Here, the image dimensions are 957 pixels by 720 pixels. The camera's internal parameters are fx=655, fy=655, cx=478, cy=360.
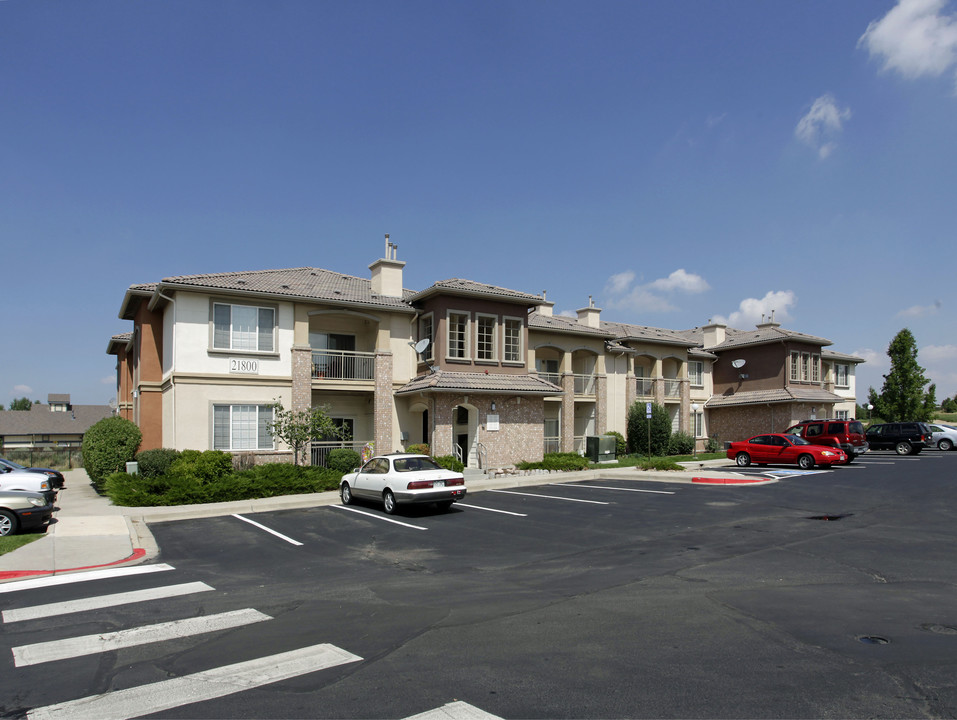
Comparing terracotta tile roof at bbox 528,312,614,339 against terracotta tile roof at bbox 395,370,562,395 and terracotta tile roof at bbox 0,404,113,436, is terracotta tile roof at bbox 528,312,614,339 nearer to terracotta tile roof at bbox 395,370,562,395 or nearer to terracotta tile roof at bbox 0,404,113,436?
terracotta tile roof at bbox 395,370,562,395

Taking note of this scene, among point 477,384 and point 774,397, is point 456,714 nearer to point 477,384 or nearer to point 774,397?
point 477,384

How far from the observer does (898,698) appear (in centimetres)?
501

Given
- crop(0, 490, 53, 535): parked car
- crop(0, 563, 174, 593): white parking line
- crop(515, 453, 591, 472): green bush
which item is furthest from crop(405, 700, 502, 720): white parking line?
crop(515, 453, 591, 472): green bush

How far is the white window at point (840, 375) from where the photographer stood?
44.7 metres

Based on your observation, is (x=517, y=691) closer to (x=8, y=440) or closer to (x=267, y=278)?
(x=267, y=278)

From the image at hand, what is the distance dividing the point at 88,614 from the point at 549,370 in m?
27.8

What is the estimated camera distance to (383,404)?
26.1 metres

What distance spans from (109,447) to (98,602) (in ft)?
53.0

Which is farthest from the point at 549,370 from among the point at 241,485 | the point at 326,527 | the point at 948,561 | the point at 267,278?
the point at 948,561

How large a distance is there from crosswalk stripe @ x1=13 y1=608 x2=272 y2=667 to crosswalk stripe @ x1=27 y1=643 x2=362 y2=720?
1.42 m

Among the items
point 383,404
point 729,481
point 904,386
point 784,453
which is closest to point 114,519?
point 383,404

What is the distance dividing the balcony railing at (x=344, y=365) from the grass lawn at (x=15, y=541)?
12.5 meters

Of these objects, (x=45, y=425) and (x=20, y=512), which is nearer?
(x=20, y=512)

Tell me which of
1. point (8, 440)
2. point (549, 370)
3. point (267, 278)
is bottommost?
point (8, 440)
